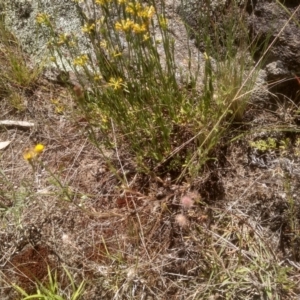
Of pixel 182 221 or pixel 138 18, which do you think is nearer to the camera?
pixel 138 18

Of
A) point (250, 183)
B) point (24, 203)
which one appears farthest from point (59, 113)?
point (250, 183)

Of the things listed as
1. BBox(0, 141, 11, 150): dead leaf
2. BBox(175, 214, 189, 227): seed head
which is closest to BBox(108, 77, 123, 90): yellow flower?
BBox(175, 214, 189, 227): seed head

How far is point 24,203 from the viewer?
1876 mm

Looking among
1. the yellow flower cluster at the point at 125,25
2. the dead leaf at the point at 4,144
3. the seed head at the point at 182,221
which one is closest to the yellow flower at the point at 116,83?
the yellow flower cluster at the point at 125,25

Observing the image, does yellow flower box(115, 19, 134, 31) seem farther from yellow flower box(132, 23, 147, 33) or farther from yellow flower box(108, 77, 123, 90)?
yellow flower box(108, 77, 123, 90)

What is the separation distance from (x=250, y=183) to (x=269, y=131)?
0.81 ft

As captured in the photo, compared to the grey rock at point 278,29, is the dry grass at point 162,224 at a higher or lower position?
lower

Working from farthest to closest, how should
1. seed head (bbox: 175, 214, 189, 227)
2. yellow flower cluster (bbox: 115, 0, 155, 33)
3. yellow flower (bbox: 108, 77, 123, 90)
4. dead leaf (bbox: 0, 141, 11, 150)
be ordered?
1. dead leaf (bbox: 0, 141, 11, 150)
2. seed head (bbox: 175, 214, 189, 227)
3. yellow flower (bbox: 108, 77, 123, 90)
4. yellow flower cluster (bbox: 115, 0, 155, 33)

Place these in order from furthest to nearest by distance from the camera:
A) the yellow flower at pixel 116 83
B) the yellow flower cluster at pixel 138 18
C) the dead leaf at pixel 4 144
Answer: the dead leaf at pixel 4 144 → the yellow flower at pixel 116 83 → the yellow flower cluster at pixel 138 18

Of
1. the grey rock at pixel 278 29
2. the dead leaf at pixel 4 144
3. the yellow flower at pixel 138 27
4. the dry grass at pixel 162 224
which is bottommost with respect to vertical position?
the dry grass at pixel 162 224

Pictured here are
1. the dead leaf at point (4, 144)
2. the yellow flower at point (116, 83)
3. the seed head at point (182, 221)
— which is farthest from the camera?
the dead leaf at point (4, 144)

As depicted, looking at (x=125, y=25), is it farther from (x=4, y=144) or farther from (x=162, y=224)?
(x=4, y=144)

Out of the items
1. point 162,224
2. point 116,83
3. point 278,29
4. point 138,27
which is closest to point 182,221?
point 162,224

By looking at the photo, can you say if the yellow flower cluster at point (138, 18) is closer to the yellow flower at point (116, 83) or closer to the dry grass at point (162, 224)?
the yellow flower at point (116, 83)
